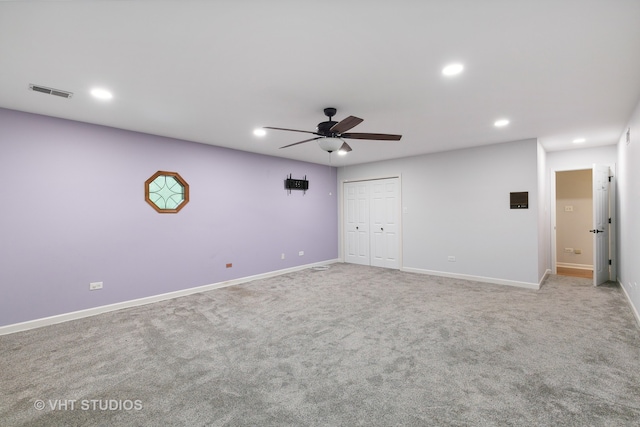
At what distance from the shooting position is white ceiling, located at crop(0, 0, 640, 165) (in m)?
1.81

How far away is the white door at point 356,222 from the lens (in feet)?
24.2

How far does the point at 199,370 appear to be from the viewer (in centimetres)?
247

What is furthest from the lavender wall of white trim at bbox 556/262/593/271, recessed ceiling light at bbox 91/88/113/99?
white trim at bbox 556/262/593/271

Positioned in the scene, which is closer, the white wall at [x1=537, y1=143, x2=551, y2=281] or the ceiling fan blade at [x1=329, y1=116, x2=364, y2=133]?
the ceiling fan blade at [x1=329, y1=116, x2=364, y2=133]

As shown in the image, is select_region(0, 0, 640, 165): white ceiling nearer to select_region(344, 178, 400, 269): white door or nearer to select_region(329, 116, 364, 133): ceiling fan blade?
select_region(329, 116, 364, 133): ceiling fan blade

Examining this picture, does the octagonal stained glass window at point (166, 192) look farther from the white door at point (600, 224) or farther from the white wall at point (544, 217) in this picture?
the white door at point (600, 224)

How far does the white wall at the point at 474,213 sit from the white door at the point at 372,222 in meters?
0.28

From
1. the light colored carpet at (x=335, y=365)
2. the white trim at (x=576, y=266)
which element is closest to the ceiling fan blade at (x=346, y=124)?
the light colored carpet at (x=335, y=365)

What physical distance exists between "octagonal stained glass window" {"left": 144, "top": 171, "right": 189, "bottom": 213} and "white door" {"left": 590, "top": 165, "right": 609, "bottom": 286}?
23.2 feet

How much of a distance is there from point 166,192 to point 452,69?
4.38 meters

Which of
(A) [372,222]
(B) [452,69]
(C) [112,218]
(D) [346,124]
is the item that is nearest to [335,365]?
(D) [346,124]

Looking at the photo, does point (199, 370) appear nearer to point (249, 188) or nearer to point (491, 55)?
point (491, 55)

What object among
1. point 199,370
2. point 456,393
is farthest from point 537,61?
point 199,370

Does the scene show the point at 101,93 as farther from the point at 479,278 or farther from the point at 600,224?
the point at 600,224
